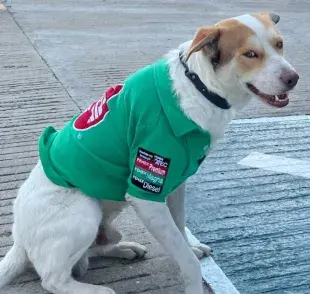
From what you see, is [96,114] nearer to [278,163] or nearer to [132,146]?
[132,146]

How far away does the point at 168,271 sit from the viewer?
357 cm

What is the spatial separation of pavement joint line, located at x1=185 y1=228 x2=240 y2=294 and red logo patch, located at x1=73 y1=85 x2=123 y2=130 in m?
1.07

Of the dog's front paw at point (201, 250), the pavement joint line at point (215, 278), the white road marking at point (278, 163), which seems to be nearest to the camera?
the pavement joint line at point (215, 278)

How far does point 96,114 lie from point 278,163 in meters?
2.21

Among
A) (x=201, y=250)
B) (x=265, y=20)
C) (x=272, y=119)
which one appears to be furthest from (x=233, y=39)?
(x=272, y=119)

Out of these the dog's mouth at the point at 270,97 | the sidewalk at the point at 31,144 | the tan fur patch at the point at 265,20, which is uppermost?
the tan fur patch at the point at 265,20

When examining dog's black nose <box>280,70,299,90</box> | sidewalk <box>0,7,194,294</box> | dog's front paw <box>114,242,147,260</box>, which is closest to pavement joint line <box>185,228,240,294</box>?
sidewalk <box>0,7,194,294</box>

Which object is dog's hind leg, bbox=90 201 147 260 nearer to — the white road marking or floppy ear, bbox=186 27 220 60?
floppy ear, bbox=186 27 220 60

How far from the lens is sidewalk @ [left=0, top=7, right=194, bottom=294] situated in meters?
3.49

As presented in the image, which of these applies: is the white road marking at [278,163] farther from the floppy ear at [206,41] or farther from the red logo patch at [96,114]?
the floppy ear at [206,41]

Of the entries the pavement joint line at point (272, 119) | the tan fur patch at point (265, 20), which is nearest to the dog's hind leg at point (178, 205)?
the tan fur patch at point (265, 20)

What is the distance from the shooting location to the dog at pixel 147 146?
2.91 metres

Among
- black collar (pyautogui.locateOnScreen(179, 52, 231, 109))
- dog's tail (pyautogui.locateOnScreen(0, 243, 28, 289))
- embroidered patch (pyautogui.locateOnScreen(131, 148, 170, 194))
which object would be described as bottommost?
dog's tail (pyautogui.locateOnScreen(0, 243, 28, 289))

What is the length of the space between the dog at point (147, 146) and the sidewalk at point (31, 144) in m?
0.28
